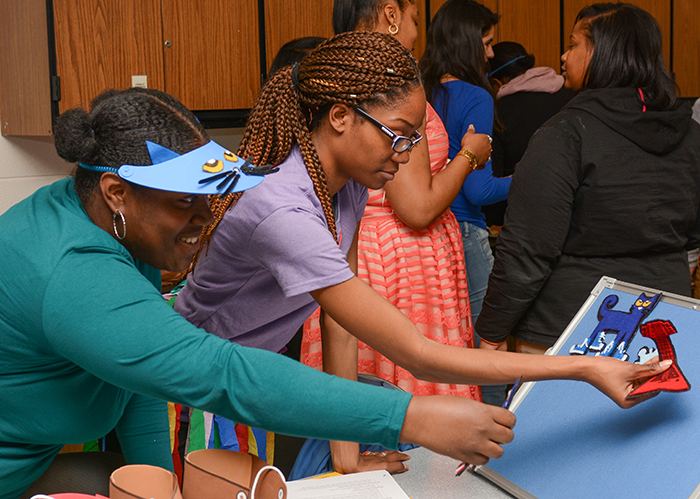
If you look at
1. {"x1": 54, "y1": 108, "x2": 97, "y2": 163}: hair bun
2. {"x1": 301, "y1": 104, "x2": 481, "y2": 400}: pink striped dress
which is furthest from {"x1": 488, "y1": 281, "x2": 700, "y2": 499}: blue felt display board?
{"x1": 54, "y1": 108, "x2": 97, "y2": 163}: hair bun

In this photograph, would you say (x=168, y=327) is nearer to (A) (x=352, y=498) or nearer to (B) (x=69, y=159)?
(B) (x=69, y=159)

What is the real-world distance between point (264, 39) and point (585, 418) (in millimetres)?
2102

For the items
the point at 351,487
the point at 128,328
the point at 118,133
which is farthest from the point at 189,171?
the point at 351,487

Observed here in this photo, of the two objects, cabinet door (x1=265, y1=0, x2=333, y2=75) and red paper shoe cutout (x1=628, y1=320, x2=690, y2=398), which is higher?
cabinet door (x1=265, y1=0, x2=333, y2=75)

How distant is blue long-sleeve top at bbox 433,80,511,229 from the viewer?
7.14ft

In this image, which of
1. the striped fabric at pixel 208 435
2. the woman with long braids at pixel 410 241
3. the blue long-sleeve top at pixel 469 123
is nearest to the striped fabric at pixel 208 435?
the striped fabric at pixel 208 435

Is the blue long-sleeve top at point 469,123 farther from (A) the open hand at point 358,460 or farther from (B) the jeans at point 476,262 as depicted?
(A) the open hand at point 358,460

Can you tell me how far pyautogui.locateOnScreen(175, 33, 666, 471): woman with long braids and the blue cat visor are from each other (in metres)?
0.17

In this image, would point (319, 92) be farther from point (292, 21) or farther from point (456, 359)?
point (292, 21)

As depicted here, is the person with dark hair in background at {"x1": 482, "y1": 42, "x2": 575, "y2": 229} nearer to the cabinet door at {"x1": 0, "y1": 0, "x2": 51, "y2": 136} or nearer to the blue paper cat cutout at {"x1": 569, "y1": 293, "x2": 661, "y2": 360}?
the blue paper cat cutout at {"x1": 569, "y1": 293, "x2": 661, "y2": 360}

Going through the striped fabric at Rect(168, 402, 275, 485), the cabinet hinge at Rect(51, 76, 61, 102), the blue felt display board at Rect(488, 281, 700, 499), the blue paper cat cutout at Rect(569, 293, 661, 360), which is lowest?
the striped fabric at Rect(168, 402, 275, 485)

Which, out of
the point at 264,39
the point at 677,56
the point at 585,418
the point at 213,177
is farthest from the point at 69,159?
the point at 677,56

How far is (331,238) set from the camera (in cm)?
104

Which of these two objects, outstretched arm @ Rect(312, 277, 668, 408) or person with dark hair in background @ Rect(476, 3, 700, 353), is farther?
person with dark hair in background @ Rect(476, 3, 700, 353)
